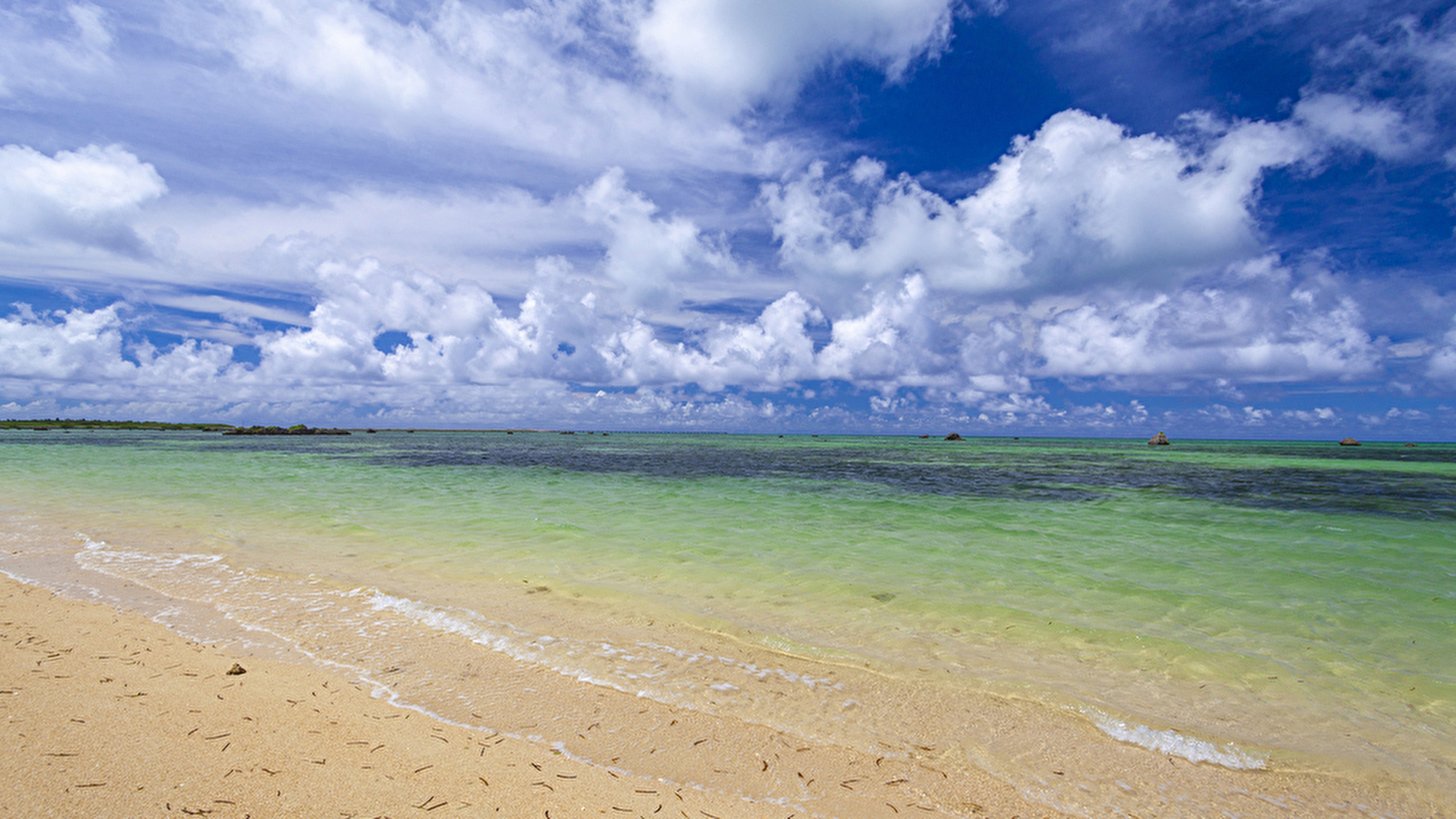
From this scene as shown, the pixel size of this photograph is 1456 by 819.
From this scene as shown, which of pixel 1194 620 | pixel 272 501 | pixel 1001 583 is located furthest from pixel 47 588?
pixel 1194 620

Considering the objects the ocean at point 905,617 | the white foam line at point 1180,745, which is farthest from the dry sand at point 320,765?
the white foam line at point 1180,745

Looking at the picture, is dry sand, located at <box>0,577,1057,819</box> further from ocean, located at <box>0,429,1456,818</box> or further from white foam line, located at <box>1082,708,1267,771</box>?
white foam line, located at <box>1082,708,1267,771</box>

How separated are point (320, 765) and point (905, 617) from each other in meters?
6.91

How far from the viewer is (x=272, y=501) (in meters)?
18.5

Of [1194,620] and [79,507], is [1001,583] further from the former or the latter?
[79,507]

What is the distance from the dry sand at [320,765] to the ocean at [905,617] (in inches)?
11.2

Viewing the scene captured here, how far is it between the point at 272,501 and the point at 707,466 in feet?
82.2

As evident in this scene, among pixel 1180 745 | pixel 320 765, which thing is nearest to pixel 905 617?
pixel 1180 745

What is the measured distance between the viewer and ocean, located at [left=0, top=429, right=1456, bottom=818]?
495 cm

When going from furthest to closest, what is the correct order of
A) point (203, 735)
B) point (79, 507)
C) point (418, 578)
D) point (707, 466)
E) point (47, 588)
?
1. point (707, 466)
2. point (79, 507)
3. point (418, 578)
4. point (47, 588)
5. point (203, 735)

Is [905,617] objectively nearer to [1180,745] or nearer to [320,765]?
[1180,745]

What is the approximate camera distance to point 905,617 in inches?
326

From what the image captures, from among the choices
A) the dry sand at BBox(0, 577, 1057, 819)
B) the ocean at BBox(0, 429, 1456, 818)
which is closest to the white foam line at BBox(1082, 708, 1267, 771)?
the ocean at BBox(0, 429, 1456, 818)

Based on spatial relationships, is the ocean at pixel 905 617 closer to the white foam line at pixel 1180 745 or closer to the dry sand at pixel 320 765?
the white foam line at pixel 1180 745
